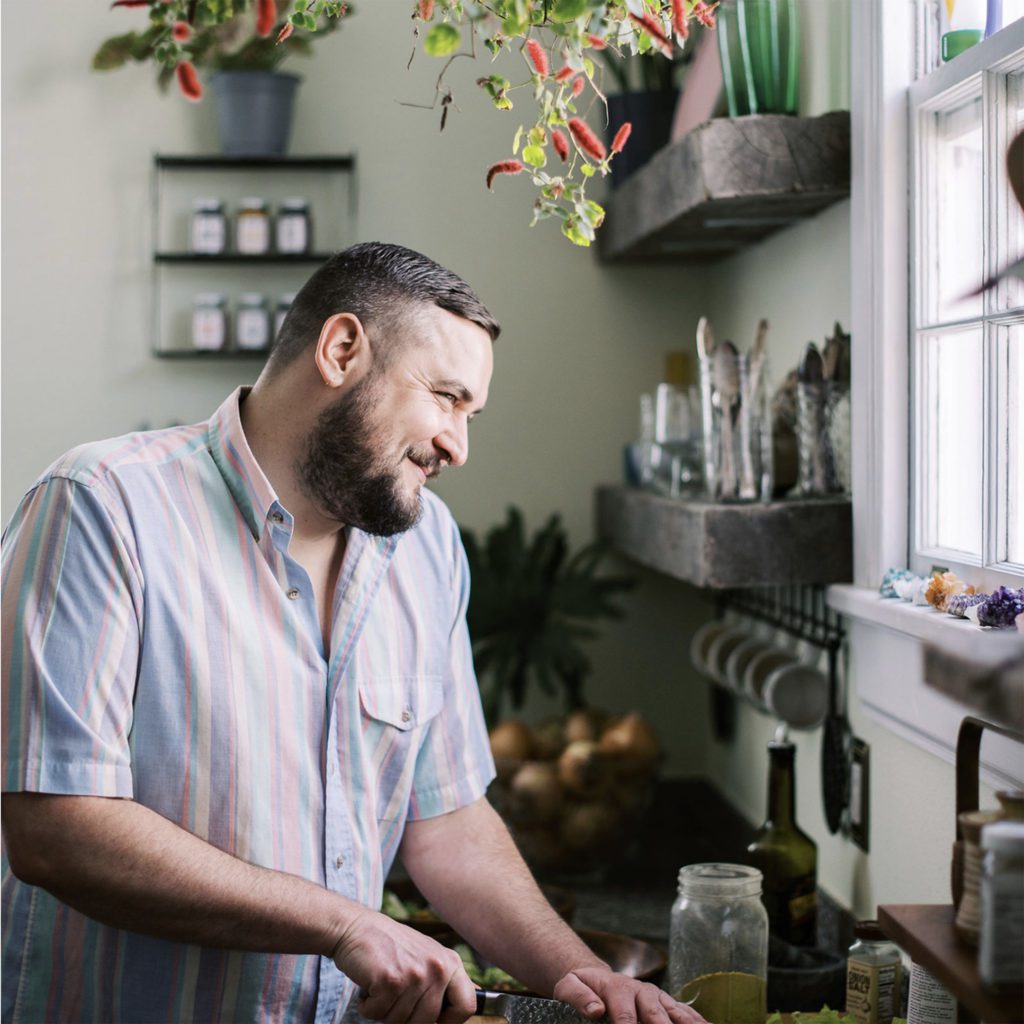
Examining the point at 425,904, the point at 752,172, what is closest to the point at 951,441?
the point at 752,172

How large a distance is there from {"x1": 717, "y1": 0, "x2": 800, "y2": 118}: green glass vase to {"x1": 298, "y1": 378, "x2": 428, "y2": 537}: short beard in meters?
0.82

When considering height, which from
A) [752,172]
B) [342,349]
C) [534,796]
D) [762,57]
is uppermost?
[762,57]

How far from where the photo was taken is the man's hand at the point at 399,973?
1.04 m

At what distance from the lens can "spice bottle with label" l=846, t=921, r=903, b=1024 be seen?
125 centimetres

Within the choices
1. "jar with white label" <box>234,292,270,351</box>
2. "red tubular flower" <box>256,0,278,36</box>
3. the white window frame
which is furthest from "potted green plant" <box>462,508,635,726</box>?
"red tubular flower" <box>256,0,278,36</box>

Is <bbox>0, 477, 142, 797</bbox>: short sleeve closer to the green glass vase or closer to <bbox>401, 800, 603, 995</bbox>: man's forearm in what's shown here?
<bbox>401, 800, 603, 995</bbox>: man's forearm

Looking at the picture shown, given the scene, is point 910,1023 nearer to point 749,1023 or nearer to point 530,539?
point 749,1023

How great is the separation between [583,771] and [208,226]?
132 centimetres

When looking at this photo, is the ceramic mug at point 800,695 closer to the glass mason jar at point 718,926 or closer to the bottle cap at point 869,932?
the glass mason jar at point 718,926

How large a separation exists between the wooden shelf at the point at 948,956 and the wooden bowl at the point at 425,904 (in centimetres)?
75

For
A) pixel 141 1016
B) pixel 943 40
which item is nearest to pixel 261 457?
pixel 141 1016

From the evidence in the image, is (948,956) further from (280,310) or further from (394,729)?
(280,310)

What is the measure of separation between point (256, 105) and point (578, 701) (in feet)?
4.24

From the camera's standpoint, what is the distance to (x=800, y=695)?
1.79m
